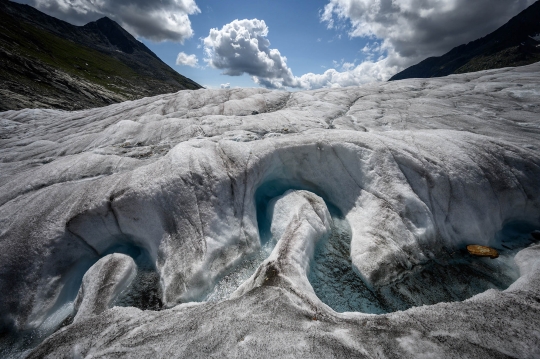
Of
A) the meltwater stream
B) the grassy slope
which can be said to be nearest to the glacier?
the meltwater stream

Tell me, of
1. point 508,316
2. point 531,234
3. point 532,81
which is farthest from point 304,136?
point 532,81

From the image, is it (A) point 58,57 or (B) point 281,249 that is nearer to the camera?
(B) point 281,249

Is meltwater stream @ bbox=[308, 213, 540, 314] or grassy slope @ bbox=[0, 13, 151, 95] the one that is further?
grassy slope @ bbox=[0, 13, 151, 95]

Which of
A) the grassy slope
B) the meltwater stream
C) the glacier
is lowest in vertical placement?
the meltwater stream

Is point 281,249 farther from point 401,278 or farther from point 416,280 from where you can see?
point 416,280

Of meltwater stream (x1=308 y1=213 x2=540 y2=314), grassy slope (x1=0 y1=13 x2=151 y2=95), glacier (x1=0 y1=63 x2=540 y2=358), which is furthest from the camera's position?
grassy slope (x1=0 y1=13 x2=151 y2=95)

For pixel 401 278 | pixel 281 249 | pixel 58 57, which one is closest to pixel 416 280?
pixel 401 278

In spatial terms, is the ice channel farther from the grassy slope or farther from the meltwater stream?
the grassy slope

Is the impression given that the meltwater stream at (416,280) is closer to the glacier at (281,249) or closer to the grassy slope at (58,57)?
the glacier at (281,249)

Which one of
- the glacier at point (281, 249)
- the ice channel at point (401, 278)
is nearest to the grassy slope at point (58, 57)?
the glacier at point (281, 249)
